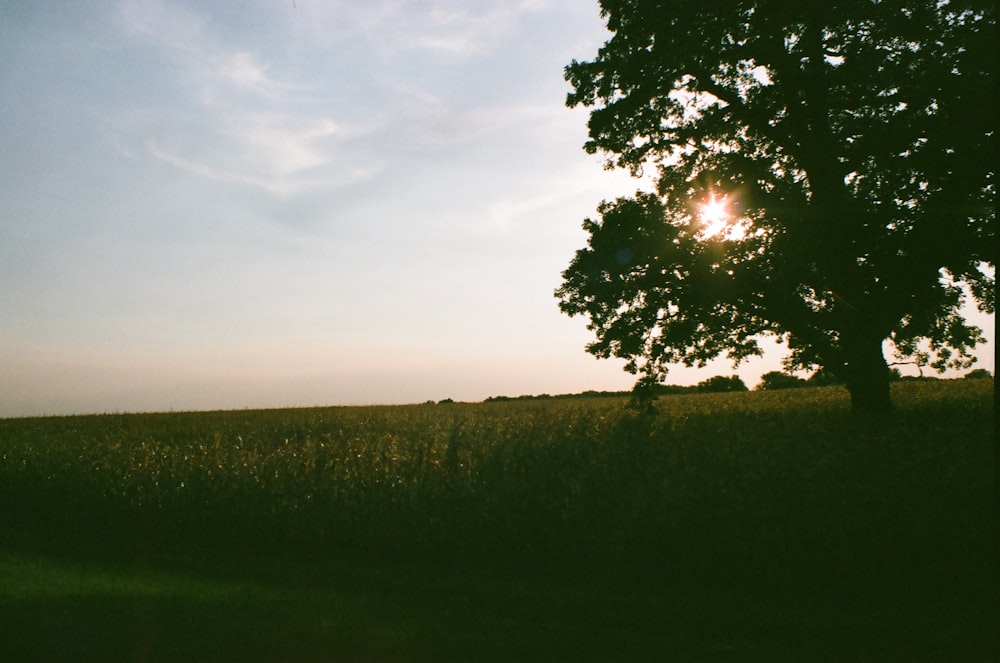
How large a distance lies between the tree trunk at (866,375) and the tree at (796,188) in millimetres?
38

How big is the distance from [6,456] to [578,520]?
14421mm

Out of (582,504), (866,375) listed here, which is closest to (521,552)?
(582,504)

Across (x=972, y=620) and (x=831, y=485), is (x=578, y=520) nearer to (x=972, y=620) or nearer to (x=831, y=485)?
(x=831, y=485)

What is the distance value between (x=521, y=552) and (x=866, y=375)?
39.4 ft

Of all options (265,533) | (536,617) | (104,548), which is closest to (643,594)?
(536,617)

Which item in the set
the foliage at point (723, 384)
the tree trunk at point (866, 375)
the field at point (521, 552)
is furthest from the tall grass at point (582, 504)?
the foliage at point (723, 384)

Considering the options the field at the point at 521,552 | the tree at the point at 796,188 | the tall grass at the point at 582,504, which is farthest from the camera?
the tree at the point at 796,188

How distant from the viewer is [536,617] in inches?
286

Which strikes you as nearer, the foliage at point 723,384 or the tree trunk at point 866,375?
the tree trunk at point 866,375

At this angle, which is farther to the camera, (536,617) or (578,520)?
(578,520)

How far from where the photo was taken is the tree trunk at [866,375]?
664 inches

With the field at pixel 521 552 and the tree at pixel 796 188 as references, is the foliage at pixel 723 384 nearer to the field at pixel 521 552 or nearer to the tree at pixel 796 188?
the tree at pixel 796 188

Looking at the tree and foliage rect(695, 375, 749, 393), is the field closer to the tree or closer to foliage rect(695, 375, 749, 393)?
the tree

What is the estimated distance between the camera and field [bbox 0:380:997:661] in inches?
254
